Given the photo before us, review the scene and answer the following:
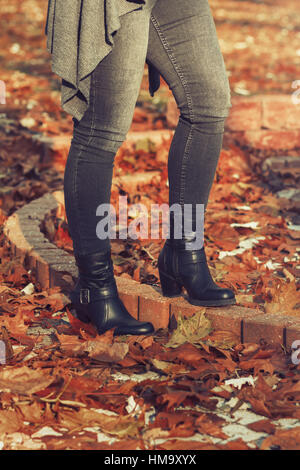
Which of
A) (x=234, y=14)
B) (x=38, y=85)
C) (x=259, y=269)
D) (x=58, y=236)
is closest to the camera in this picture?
(x=259, y=269)

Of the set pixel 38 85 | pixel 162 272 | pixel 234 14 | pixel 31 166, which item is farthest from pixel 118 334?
pixel 234 14

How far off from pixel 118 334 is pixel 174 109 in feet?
11.3

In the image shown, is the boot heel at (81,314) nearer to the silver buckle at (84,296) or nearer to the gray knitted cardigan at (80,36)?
the silver buckle at (84,296)

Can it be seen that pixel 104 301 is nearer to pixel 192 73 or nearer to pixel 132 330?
pixel 132 330

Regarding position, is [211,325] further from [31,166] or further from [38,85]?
[38,85]

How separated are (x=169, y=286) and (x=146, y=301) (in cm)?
11

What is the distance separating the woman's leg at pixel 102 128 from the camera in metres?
2.46

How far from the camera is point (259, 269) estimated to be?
3.64 m

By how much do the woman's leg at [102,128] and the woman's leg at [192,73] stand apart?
116 mm

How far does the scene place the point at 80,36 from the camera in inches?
95.0

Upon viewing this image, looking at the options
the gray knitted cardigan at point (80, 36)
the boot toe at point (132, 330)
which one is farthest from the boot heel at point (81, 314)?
the gray knitted cardigan at point (80, 36)

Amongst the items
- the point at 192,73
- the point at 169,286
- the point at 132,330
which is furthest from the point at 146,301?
the point at 192,73

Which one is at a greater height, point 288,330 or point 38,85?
point 38,85

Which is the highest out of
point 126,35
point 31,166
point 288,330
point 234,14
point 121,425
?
point 234,14
